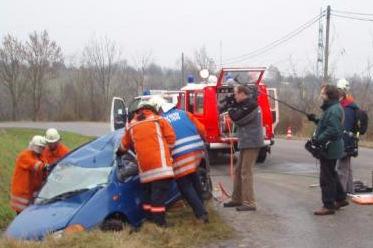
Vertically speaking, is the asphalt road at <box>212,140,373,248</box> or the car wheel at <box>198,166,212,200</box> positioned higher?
the car wheel at <box>198,166,212,200</box>

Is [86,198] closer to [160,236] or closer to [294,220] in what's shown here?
[160,236]

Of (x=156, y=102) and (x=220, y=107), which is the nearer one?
(x=156, y=102)

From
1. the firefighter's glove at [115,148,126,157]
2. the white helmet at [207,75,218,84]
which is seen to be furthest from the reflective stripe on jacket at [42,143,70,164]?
the white helmet at [207,75,218,84]

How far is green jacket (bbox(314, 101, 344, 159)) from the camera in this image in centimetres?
818

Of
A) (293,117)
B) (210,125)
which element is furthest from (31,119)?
(210,125)

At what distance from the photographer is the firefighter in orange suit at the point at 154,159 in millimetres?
7371

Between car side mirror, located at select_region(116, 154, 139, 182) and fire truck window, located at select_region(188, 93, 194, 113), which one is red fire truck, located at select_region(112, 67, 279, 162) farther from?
car side mirror, located at select_region(116, 154, 139, 182)

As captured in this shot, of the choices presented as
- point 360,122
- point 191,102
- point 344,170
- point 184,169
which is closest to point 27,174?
point 184,169

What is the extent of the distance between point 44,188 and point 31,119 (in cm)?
5786

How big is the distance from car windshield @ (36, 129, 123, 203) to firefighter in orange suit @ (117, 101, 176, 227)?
55 cm

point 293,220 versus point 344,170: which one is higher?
point 344,170

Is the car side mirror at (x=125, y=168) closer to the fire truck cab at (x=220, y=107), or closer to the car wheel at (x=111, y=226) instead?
the car wheel at (x=111, y=226)

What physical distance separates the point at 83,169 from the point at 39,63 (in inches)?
2279

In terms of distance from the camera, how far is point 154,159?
7359mm
